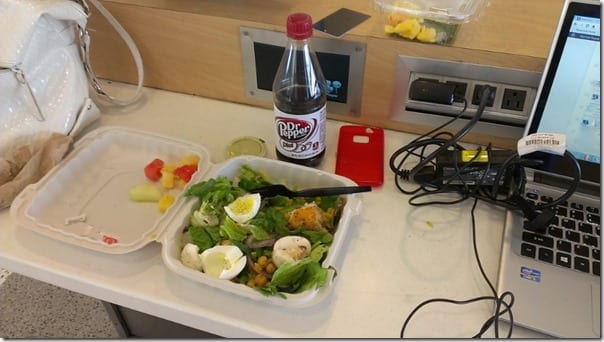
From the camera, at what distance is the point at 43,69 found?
767mm

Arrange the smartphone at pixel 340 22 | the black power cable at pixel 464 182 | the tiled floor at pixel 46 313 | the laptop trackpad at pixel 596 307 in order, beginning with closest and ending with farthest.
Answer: the laptop trackpad at pixel 596 307 < the black power cable at pixel 464 182 < the smartphone at pixel 340 22 < the tiled floor at pixel 46 313

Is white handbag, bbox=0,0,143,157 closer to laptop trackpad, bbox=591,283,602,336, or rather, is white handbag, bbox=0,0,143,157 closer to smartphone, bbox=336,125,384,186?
smartphone, bbox=336,125,384,186

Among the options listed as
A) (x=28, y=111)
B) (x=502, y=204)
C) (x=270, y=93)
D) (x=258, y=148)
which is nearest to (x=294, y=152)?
(x=258, y=148)

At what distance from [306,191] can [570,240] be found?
0.35 meters

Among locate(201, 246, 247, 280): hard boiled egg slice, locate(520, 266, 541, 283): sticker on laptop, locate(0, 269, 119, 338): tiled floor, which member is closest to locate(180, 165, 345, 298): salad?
locate(201, 246, 247, 280): hard boiled egg slice

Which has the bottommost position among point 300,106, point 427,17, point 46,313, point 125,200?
point 46,313

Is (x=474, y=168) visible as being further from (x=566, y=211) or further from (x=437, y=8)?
(x=437, y=8)

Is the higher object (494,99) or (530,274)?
(494,99)

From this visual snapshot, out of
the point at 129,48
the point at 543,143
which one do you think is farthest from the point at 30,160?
the point at 543,143

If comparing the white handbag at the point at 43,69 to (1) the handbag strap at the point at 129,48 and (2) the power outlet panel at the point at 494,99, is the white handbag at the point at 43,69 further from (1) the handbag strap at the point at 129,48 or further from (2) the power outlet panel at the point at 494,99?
(2) the power outlet panel at the point at 494,99

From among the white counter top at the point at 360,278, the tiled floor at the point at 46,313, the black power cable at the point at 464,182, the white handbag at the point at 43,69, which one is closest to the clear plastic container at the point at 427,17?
the black power cable at the point at 464,182

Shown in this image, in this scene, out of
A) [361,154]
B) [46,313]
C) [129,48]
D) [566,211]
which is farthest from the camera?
[46,313]

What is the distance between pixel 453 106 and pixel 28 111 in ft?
2.19

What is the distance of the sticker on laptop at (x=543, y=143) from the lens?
627 millimetres
